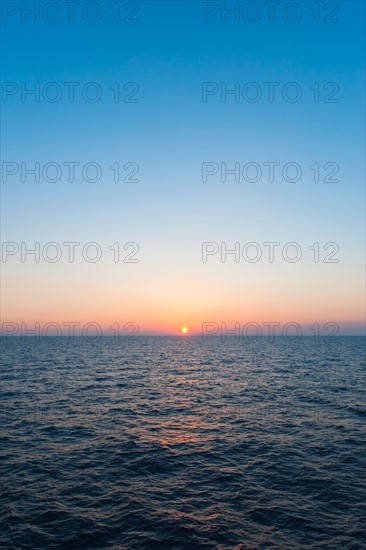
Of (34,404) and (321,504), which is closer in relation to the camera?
(321,504)

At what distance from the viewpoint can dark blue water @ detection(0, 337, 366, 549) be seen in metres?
16.0

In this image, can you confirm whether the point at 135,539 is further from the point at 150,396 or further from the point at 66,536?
the point at 150,396

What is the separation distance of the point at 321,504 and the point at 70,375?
163ft

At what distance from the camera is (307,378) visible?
193ft

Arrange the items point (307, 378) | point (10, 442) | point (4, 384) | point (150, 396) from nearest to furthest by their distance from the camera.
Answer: point (10, 442), point (150, 396), point (4, 384), point (307, 378)

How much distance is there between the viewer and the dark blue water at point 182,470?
1596 cm

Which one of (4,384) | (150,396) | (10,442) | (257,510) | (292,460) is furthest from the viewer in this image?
(4,384)

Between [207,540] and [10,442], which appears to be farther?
[10,442]

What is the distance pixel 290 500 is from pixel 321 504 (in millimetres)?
1573

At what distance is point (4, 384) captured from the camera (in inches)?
1962

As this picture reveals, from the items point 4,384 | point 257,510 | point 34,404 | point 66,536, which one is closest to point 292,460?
point 257,510

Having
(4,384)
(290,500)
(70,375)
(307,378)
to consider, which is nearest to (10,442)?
(290,500)

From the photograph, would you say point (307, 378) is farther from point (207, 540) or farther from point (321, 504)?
point (207, 540)

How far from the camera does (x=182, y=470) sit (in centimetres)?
2269
